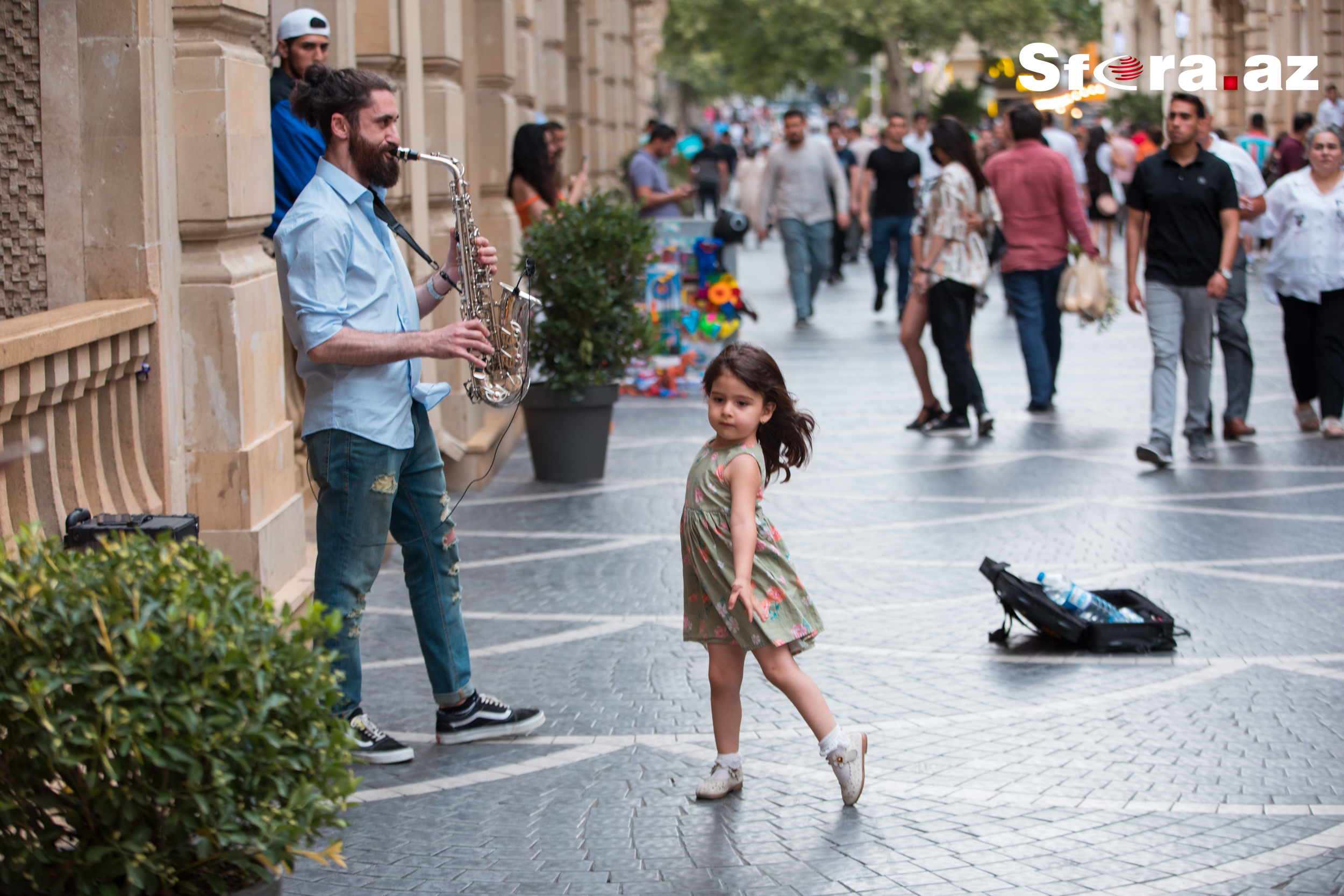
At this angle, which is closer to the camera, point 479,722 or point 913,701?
point 479,722

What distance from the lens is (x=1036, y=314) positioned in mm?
11930

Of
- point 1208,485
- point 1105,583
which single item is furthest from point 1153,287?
point 1105,583

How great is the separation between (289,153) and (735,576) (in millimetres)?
3419

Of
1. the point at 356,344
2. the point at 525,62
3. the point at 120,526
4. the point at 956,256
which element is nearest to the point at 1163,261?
the point at 956,256

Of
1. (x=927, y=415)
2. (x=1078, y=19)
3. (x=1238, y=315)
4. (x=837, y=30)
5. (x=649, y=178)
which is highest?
(x=1078, y=19)

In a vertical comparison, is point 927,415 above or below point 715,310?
below

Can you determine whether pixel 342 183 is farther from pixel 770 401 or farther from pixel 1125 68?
pixel 1125 68

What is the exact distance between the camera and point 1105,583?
23.5 ft

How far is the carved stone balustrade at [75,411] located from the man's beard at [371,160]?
1027mm

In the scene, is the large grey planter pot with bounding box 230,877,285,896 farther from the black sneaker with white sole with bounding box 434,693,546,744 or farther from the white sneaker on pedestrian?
the white sneaker on pedestrian

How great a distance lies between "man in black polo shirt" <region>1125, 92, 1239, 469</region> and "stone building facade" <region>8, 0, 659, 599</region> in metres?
5.69

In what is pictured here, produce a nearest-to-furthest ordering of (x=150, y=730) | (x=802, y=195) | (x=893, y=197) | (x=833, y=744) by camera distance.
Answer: (x=150, y=730) → (x=833, y=744) → (x=802, y=195) → (x=893, y=197)

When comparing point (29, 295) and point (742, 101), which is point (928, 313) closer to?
point (29, 295)

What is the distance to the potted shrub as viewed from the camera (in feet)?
31.2
